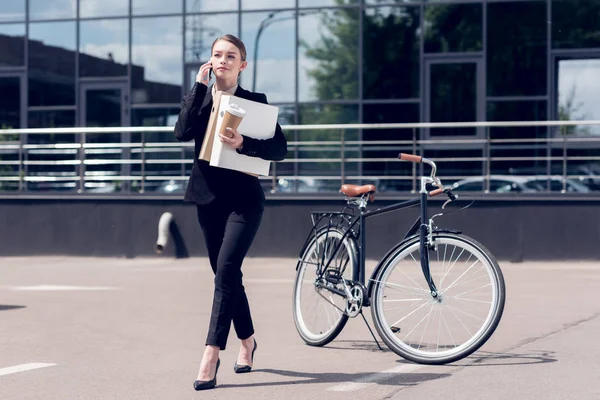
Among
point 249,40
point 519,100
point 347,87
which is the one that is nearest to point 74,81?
point 249,40

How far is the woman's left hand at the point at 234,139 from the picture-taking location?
619 cm

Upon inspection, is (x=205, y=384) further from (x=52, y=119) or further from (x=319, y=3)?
(x=52, y=119)

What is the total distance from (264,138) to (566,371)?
2.26m

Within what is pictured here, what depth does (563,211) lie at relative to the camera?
15539 mm

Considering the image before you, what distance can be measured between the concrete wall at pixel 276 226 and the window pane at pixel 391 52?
17.0ft

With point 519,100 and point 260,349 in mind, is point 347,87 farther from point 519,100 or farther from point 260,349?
point 260,349

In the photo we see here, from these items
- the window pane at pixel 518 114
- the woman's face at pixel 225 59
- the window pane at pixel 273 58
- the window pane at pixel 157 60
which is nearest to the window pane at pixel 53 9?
the window pane at pixel 157 60

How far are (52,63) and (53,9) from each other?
117 centimetres

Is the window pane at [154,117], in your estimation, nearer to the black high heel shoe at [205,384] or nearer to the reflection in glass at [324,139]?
the reflection in glass at [324,139]

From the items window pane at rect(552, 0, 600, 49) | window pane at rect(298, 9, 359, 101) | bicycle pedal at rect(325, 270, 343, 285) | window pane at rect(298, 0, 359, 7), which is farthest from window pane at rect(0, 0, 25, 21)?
bicycle pedal at rect(325, 270, 343, 285)

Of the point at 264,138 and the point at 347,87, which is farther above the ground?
the point at 347,87

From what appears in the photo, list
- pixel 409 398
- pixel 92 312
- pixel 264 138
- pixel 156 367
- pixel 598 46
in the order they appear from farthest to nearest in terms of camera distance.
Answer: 1. pixel 598 46
2. pixel 92 312
3. pixel 156 367
4. pixel 264 138
5. pixel 409 398

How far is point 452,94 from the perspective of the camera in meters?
20.8

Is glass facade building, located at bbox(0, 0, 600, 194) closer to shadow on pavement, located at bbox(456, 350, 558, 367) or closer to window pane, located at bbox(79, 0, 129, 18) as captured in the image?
window pane, located at bbox(79, 0, 129, 18)
